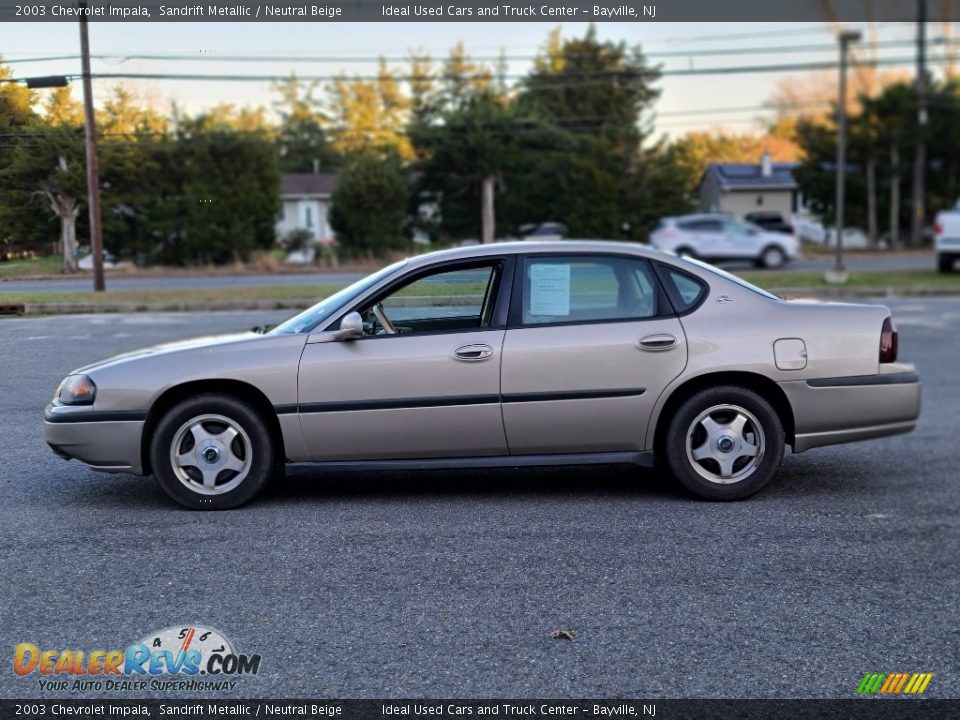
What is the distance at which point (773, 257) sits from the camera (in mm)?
30453

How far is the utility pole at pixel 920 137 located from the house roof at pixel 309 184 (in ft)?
70.3

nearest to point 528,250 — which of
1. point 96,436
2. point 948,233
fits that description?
point 96,436

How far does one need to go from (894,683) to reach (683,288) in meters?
2.80

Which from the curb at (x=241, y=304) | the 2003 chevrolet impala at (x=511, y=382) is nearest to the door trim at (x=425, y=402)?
the 2003 chevrolet impala at (x=511, y=382)

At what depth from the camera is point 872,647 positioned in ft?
12.3

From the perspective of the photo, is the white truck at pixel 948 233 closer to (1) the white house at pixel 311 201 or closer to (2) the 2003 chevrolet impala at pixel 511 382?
(1) the white house at pixel 311 201

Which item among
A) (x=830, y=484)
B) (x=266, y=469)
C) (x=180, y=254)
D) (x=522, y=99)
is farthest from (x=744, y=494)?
(x=522, y=99)

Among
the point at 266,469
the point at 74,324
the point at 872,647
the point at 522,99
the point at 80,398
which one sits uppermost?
the point at 522,99

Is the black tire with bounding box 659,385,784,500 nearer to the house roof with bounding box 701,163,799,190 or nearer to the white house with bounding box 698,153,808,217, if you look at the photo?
the white house with bounding box 698,153,808,217

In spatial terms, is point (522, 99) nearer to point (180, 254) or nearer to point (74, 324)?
point (180, 254)

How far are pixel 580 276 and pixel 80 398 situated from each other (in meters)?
2.70

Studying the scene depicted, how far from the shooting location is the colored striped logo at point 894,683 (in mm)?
3438

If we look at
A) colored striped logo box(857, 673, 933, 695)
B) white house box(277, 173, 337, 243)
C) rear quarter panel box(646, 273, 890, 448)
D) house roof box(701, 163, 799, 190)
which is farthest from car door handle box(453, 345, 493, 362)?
house roof box(701, 163, 799, 190)

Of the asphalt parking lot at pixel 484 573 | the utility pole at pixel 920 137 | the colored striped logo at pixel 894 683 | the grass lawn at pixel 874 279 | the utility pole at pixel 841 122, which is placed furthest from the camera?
the utility pole at pixel 920 137
